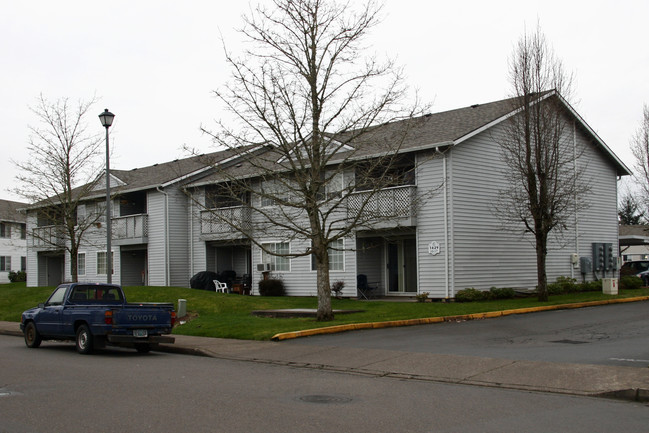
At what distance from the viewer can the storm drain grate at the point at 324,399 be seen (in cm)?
923

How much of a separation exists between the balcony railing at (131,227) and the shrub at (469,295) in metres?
18.6

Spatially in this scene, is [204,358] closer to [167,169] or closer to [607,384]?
[607,384]

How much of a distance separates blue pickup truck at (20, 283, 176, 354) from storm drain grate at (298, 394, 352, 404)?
6.57 meters

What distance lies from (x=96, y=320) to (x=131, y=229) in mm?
22814

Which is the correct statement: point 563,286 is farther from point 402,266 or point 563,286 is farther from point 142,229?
point 142,229

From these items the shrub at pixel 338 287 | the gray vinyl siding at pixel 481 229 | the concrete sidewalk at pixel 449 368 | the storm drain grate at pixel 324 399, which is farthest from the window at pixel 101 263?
the storm drain grate at pixel 324 399

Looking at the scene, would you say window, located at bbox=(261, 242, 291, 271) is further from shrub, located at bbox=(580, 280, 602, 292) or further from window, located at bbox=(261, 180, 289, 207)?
shrub, located at bbox=(580, 280, 602, 292)

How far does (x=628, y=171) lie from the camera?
111 feet

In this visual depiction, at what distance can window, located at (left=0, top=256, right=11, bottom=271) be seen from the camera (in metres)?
57.8

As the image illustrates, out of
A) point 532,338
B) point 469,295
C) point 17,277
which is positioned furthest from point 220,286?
point 17,277

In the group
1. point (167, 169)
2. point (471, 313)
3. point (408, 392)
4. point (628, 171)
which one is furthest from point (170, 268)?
point (408, 392)

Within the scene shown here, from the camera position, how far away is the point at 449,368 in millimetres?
11867

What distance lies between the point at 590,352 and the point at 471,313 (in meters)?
7.17

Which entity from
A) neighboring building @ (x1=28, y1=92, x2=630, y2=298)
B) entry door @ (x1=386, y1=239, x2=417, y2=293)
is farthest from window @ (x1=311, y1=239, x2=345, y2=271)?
entry door @ (x1=386, y1=239, x2=417, y2=293)
